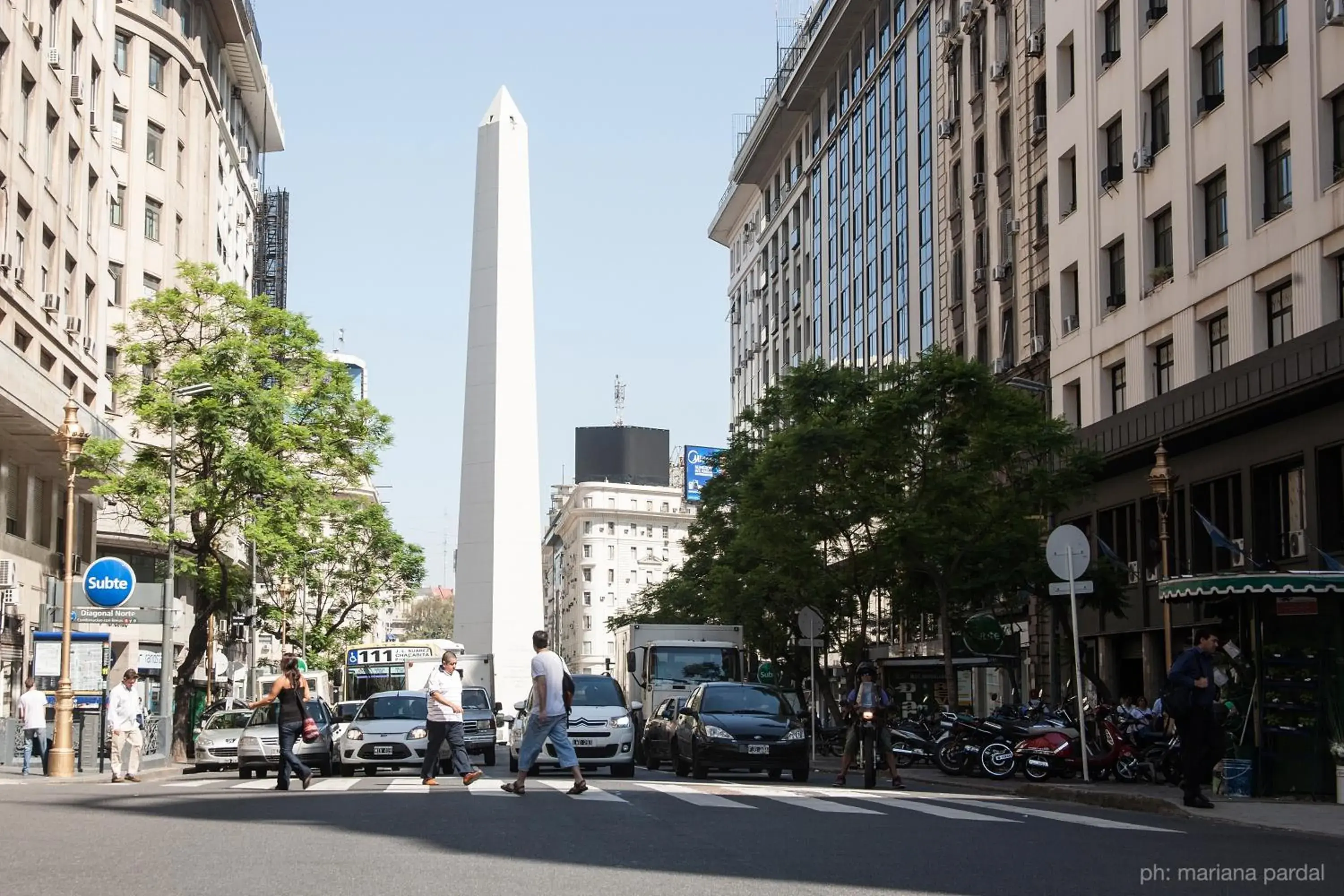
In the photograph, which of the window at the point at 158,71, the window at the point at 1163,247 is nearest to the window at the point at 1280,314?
the window at the point at 1163,247

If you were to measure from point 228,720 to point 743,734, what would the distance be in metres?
12.8

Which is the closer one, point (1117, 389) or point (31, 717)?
point (31, 717)

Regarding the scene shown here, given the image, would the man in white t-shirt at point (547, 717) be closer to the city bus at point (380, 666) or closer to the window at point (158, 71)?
the city bus at point (380, 666)

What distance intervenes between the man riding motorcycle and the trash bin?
13.9 ft

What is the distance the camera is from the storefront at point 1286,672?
682 inches

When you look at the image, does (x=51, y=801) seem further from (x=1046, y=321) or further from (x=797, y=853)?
(x=1046, y=321)

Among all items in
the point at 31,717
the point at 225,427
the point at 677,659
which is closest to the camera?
the point at 31,717

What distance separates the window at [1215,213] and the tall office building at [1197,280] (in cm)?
4

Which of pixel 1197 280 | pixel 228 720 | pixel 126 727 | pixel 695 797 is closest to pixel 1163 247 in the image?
pixel 1197 280

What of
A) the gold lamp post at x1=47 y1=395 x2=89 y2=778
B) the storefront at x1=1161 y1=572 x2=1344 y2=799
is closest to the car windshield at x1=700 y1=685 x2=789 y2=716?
the storefront at x1=1161 y1=572 x2=1344 y2=799

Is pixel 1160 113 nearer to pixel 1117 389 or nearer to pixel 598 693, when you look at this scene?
pixel 1117 389

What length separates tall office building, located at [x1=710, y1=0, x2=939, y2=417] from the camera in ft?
186

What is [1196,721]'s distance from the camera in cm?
1598

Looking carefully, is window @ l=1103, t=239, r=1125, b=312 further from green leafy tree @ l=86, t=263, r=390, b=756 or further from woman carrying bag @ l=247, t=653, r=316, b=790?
woman carrying bag @ l=247, t=653, r=316, b=790
